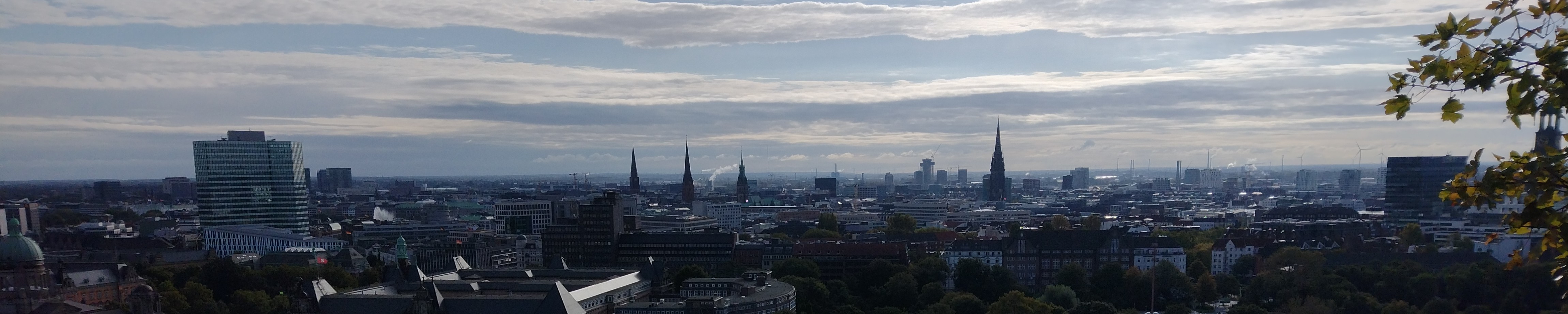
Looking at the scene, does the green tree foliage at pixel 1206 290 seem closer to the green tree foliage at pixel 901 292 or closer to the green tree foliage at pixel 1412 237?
the green tree foliage at pixel 901 292

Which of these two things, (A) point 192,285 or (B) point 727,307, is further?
(A) point 192,285

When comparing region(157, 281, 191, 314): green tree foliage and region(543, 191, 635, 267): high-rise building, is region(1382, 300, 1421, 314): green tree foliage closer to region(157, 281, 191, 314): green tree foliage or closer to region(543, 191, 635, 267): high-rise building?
region(543, 191, 635, 267): high-rise building

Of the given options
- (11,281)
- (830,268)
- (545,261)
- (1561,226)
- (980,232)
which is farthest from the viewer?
(980,232)

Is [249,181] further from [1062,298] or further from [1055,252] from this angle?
[1062,298]

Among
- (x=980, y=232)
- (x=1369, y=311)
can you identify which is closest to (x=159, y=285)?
(x=1369, y=311)

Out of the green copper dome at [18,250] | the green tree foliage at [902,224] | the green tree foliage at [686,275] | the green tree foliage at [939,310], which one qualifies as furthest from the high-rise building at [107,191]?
the green tree foliage at [939,310]

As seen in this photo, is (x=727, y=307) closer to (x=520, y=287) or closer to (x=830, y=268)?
(x=520, y=287)

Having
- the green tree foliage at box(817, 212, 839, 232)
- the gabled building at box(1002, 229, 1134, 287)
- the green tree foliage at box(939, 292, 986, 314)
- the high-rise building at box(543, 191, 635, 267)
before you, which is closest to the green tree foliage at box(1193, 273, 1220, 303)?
the gabled building at box(1002, 229, 1134, 287)
